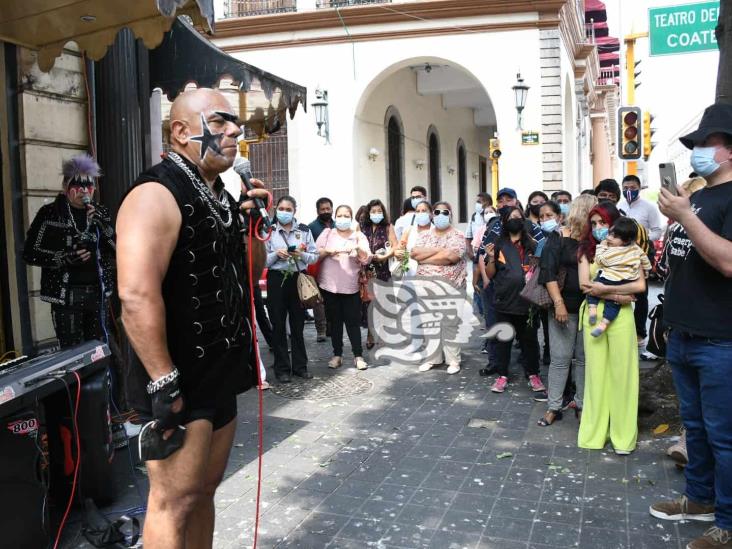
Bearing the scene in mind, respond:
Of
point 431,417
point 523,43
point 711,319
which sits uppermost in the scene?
point 523,43

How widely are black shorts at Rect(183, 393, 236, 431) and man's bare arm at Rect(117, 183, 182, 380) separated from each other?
0.25 meters

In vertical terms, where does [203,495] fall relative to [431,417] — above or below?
above

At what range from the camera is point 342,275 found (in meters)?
7.85

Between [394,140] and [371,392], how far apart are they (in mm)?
14020

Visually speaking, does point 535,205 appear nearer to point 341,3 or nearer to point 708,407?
point 708,407

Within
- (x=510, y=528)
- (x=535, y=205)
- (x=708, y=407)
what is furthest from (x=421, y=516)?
(x=535, y=205)

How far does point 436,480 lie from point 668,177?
2.42m

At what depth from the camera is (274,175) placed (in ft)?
58.6

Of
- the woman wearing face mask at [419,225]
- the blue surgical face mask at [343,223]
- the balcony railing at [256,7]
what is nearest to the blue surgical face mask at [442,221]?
the woman wearing face mask at [419,225]

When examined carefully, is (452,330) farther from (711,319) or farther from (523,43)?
(523,43)

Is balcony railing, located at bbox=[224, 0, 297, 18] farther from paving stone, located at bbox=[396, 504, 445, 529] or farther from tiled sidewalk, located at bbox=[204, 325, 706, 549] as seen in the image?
paving stone, located at bbox=[396, 504, 445, 529]

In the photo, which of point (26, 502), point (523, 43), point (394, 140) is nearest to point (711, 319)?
point (26, 502)

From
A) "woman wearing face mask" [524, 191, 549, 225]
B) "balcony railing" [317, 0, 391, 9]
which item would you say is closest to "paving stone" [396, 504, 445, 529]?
"woman wearing face mask" [524, 191, 549, 225]

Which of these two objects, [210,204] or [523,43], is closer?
[210,204]
